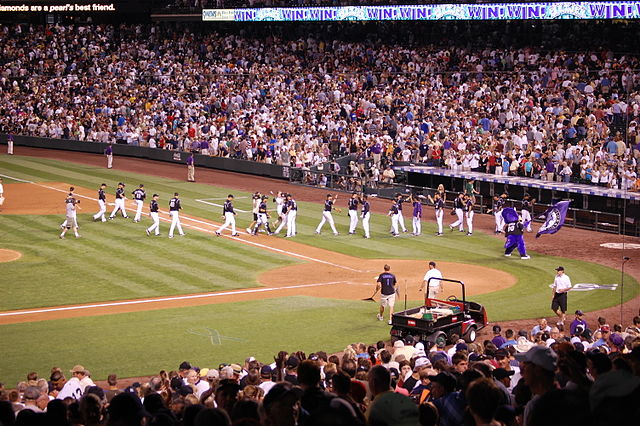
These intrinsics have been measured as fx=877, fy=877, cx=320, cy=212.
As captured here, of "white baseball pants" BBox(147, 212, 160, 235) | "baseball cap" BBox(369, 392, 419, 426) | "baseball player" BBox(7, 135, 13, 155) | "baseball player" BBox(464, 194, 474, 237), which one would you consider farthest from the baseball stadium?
"baseball player" BBox(7, 135, 13, 155)

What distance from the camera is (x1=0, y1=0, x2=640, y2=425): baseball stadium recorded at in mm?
9594

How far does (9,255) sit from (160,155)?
23.6 metres

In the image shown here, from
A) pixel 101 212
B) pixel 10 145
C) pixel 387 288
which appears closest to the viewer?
pixel 387 288

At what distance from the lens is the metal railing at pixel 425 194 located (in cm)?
3303

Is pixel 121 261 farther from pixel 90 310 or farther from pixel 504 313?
pixel 504 313

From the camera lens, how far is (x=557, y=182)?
1420 inches

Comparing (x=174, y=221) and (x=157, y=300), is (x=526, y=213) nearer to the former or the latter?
(x=174, y=221)

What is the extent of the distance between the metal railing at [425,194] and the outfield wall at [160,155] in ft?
7.17

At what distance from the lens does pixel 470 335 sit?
754 inches

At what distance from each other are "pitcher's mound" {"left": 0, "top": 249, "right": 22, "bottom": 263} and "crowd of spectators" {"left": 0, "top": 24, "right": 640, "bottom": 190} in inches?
722

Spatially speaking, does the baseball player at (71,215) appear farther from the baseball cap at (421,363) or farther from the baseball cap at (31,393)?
the baseball cap at (421,363)

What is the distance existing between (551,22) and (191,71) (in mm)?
23373

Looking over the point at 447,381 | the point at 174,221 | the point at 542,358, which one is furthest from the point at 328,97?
the point at 542,358

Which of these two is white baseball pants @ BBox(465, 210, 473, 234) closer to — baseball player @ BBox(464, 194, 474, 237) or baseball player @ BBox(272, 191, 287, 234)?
baseball player @ BBox(464, 194, 474, 237)
